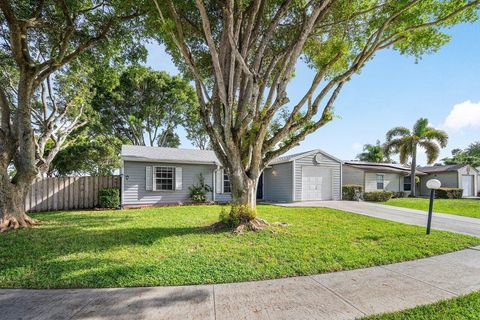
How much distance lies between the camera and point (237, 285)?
3455mm

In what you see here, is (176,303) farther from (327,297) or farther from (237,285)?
(327,297)

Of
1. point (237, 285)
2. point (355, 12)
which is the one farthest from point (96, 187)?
point (355, 12)

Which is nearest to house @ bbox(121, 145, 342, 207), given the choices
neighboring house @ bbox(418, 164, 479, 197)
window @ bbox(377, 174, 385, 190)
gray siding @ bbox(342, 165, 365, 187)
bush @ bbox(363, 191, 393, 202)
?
bush @ bbox(363, 191, 393, 202)

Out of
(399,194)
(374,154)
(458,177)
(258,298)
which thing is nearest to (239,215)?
(258,298)

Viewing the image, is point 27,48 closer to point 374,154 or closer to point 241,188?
point 241,188

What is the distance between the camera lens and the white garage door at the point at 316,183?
1471cm

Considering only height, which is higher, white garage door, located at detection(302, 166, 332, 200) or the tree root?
white garage door, located at detection(302, 166, 332, 200)

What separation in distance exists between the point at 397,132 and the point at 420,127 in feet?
5.21

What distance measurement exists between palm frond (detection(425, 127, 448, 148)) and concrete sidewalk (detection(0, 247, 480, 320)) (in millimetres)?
Answer: 19560

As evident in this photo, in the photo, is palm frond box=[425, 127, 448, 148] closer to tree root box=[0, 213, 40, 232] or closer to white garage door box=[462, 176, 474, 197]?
white garage door box=[462, 176, 474, 197]

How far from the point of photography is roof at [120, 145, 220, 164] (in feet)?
40.5

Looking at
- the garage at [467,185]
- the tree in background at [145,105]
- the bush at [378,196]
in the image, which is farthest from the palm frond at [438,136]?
the tree in background at [145,105]

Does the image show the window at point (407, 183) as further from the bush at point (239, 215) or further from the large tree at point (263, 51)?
the bush at point (239, 215)

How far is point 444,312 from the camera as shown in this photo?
2.78 metres
